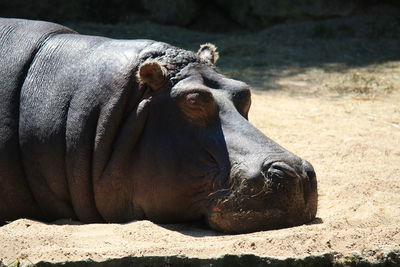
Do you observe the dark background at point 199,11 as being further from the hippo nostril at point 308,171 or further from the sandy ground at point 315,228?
the hippo nostril at point 308,171

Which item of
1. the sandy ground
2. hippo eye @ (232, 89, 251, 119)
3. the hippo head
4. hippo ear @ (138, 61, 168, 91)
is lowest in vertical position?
the sandy ground

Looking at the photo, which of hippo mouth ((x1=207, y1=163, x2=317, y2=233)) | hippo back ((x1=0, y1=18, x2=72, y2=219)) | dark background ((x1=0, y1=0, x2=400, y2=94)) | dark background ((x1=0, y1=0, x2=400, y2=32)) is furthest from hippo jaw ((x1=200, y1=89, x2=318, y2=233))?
dark background ((x1=0, y1=0, x2=400, y2=32))

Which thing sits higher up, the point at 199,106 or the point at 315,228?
the point at 199,106

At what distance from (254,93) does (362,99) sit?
108 centimetres

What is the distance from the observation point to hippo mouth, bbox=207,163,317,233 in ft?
11.7

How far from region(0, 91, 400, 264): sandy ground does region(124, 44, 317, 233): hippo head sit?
116 millimetres

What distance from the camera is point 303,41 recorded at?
9.98 m

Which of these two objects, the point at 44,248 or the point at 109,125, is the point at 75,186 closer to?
the point at 109,125

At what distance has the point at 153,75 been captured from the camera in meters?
3.91

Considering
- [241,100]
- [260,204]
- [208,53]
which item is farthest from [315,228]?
[208,53]

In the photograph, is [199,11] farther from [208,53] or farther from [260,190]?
[260,190]

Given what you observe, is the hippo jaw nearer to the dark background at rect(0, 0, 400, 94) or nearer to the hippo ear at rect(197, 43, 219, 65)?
the hippo ear at rect(197, 43, 219, 65)

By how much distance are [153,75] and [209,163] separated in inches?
21.9

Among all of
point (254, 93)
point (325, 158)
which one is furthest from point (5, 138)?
point (254, 93)
